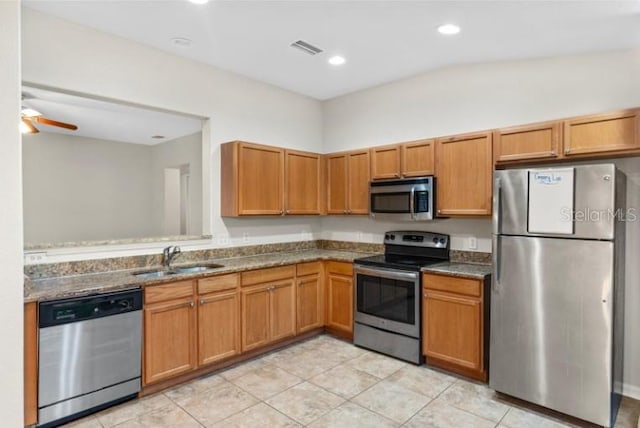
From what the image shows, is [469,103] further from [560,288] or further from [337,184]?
[560,288]

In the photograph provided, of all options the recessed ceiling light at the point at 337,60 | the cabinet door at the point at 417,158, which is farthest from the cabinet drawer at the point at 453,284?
the recessed ceiling light at the point at 337,60

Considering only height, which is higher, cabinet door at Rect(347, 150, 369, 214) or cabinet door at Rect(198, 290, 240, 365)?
cabinet door at Rect(347, 150, 369, 214)

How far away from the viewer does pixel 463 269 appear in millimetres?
3256

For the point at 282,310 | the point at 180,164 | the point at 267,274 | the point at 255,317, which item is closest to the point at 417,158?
the point at 267,274

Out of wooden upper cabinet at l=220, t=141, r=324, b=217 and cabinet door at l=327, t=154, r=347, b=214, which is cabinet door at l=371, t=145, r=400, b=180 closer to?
cabinet door at l=327, t=154, r=347, b=214

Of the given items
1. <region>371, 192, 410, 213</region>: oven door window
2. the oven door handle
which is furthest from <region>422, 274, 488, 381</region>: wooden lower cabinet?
<region>371, 192, 410, 213</region>: oven door window

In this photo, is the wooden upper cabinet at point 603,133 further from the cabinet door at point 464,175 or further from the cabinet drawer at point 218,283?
the cabinet drawer at point 218,283

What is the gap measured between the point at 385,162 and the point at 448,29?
1472 mm

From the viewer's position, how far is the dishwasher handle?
7.64 ft

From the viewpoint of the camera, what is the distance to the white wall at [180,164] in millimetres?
6309

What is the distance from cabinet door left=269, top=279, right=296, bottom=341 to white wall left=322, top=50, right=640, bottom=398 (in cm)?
124

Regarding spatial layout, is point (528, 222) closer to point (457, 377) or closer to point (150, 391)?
point (457, 377)

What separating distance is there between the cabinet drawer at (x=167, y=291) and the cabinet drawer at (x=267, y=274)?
1.80 ft

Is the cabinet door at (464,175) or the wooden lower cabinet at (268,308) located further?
the wooden lower cabinet at (268,308)
